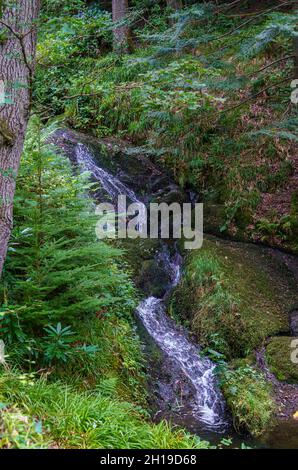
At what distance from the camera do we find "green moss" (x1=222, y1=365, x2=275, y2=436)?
5082 millimetres

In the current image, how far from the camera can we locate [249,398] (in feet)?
17.4

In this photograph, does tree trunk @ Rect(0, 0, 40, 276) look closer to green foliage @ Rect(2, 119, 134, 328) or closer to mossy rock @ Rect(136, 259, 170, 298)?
green foliage @ Rect(2, 119, 134, 328)

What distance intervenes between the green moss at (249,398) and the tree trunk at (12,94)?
3.52m

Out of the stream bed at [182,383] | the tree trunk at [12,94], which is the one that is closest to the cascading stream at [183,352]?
the stream bed at [182,383]

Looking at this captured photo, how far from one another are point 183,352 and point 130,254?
2.10 metres

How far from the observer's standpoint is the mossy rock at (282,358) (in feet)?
19.9

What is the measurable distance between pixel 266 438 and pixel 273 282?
10.3ft

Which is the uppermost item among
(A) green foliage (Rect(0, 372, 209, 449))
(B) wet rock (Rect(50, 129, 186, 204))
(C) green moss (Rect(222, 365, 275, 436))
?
(B) wet rock (Rect(50, 129, 186, 204))

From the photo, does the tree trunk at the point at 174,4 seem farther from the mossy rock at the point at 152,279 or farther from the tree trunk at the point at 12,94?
the tree trunk at the point at 12,94

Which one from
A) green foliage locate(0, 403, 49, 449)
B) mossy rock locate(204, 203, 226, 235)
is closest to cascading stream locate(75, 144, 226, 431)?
mossy rock locate(204, 203, 226, 235)

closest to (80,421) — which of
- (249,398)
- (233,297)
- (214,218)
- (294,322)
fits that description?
(249,398)

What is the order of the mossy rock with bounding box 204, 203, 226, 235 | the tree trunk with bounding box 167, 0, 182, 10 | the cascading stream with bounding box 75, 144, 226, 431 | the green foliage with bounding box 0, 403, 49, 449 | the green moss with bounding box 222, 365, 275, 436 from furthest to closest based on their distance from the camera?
the tree trunk with bounding box 167, 0, 182, 10, the mossy rock with bounding box 204, 203, 226, 235, the cascading stream with bounding box 75, 144, 226, 431, the green moss with bounding box 222, 365, 275, 436, the green foliage with bounding box 0, 403, 49, 449

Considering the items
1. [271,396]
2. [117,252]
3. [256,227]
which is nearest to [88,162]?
[256,227]

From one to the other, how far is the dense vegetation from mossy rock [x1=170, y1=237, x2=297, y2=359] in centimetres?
2
